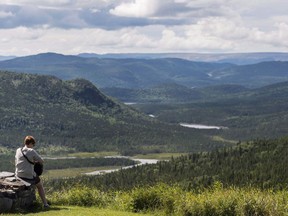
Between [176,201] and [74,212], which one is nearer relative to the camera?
[74,212]

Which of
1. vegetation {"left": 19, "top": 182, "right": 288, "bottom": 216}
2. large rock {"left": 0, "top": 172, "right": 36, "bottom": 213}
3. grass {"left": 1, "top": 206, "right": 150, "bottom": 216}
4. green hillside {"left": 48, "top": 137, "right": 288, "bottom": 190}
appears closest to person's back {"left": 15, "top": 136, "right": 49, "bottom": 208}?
large rock {"left": 0, "top": 172, "right": 36, "bottom": 213}

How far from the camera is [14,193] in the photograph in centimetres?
3130

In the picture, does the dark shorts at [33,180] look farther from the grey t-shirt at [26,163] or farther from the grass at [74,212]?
the grass at [74,212]

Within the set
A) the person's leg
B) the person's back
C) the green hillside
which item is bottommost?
the green hillside

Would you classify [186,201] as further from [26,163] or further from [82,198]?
[26,163]

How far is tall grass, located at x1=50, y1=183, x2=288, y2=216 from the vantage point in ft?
97.9

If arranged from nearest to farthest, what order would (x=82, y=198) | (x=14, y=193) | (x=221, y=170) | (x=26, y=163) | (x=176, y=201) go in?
1. (x=14, y=193)
2. (x=176, y=201)
3. (x=26, y=163)
4. (x=82, y=198)
5. (x=221, y=170)

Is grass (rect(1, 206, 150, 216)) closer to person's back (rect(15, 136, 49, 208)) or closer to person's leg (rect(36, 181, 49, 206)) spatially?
person's leg (rect(36, 181, 49, 206))

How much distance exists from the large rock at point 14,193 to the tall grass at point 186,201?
13.9 feet

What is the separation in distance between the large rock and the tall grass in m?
4.25

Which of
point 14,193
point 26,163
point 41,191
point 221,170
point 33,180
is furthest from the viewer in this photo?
point 221,170

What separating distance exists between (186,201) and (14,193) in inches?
439

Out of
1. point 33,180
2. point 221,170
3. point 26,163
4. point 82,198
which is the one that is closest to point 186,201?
point 82,198

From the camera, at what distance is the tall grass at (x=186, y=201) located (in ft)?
97.9
